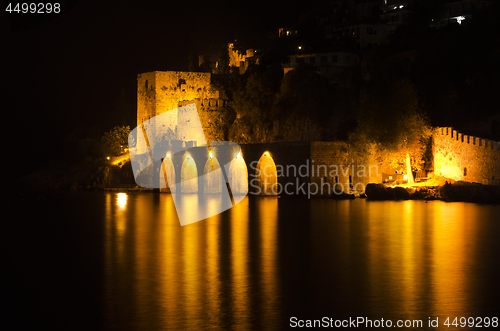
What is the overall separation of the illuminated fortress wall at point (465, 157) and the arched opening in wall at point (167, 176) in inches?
668

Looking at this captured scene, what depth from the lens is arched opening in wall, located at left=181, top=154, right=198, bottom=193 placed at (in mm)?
34344

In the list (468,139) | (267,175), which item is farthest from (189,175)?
(468,139)

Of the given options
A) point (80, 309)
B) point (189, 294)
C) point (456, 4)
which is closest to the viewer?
point (80, 309)

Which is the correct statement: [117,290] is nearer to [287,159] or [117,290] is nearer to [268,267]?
[268,267]

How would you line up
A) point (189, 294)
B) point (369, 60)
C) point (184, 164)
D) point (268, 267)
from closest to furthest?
1. point (189, 294)
2. point (268, 267)
3. point (184, 164)
4. point (369, 60)

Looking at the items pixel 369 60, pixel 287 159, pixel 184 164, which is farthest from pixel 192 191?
pixel 369 60

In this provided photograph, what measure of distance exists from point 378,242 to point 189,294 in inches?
264

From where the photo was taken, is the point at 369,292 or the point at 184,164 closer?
the point at 369,292

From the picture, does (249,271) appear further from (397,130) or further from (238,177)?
(238,177)

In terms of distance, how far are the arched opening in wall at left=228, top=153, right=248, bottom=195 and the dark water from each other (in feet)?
39.8

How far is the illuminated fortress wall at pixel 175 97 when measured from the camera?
1560 inches

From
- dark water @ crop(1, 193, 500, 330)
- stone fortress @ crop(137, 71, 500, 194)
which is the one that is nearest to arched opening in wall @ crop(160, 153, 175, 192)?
stone fortress @ crop(137, 71, 500, 194)

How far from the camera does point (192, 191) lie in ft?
115

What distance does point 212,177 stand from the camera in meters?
32.7
